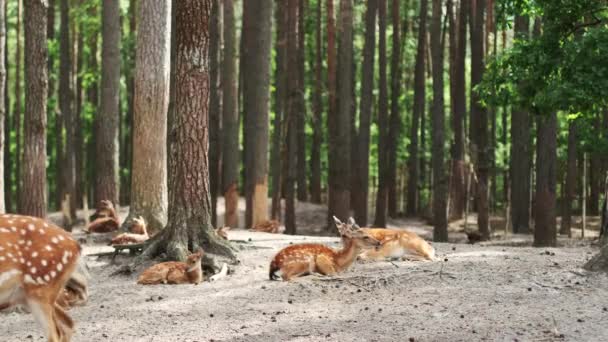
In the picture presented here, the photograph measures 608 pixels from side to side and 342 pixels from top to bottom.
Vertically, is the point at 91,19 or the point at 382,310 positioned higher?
the point at 91,19

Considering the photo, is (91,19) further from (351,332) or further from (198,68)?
(351,332)

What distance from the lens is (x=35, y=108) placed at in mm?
14898

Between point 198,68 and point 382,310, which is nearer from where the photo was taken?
point 382,310

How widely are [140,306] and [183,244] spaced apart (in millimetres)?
2227

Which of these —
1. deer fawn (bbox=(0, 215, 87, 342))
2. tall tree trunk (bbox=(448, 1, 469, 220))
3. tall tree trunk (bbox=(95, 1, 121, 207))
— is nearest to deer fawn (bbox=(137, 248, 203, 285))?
deer fawn (bbox=(0, 215, 87, 342))

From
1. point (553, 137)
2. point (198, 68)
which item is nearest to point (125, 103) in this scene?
point (553, 137)

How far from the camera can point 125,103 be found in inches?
1670

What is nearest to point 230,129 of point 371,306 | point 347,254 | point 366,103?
point 366,103

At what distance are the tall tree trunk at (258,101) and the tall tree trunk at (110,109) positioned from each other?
3.30 meters

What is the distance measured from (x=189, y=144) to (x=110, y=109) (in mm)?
9127

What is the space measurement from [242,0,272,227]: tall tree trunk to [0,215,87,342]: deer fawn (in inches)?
543

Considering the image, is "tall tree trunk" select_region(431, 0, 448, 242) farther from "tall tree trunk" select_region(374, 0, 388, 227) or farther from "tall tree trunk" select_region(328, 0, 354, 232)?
"tall tree trunk" select_region(374, 0, 388, 227)

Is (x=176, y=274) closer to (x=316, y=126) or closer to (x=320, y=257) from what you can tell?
(x=320, y=257)

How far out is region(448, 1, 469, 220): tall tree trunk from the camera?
2620 centimetres
